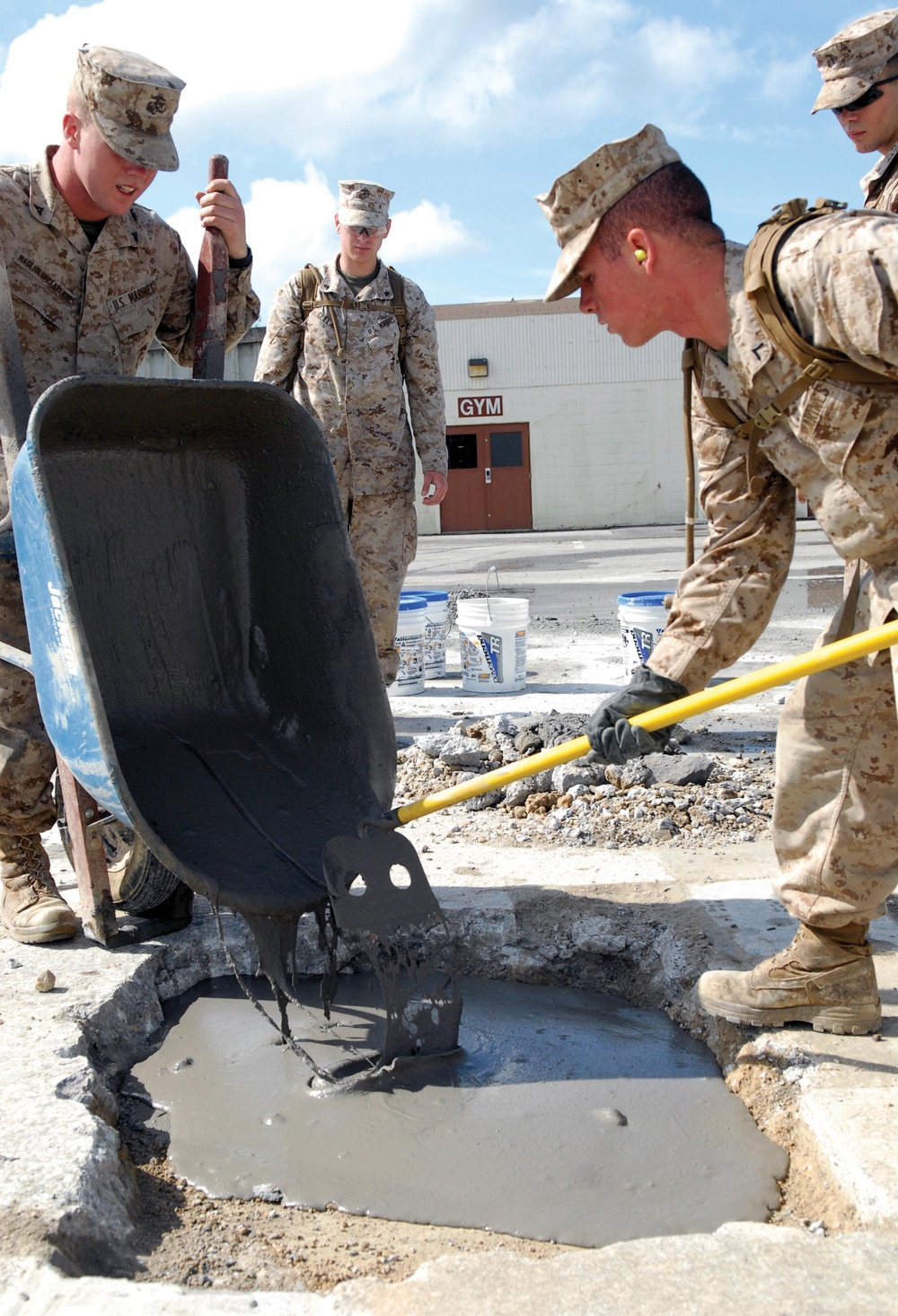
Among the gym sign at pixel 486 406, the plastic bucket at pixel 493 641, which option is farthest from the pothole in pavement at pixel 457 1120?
the gym sign at pixel 486 406

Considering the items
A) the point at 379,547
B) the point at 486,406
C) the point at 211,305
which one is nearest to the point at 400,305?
the point at 379,547

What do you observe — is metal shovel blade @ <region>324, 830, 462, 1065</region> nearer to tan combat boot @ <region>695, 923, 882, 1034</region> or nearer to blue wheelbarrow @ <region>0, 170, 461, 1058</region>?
blue wheelbarrow @ <region>0, 170, 461, 1058</region>

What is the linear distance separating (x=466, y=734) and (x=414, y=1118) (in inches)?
105

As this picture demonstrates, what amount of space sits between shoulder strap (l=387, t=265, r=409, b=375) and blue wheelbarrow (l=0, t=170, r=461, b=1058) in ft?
6.26

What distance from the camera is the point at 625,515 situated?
80.8ft

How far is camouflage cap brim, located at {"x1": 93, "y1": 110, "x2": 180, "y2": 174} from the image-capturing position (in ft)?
8.96

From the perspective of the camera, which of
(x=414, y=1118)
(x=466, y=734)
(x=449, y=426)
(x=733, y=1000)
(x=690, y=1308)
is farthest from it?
(x=449, y=426)

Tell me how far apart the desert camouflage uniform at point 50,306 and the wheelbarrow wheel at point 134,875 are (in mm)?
140

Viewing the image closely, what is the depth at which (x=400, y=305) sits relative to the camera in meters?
4.74

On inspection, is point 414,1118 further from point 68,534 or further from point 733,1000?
point 68,534

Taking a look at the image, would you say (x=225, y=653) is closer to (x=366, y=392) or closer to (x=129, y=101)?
(x=129, y=101)

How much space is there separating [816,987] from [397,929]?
90 cm

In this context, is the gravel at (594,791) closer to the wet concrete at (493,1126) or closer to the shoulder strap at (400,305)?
the wet concrete at (493,1126)

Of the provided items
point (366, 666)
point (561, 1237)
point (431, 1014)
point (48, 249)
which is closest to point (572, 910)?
point (431, 1014)
